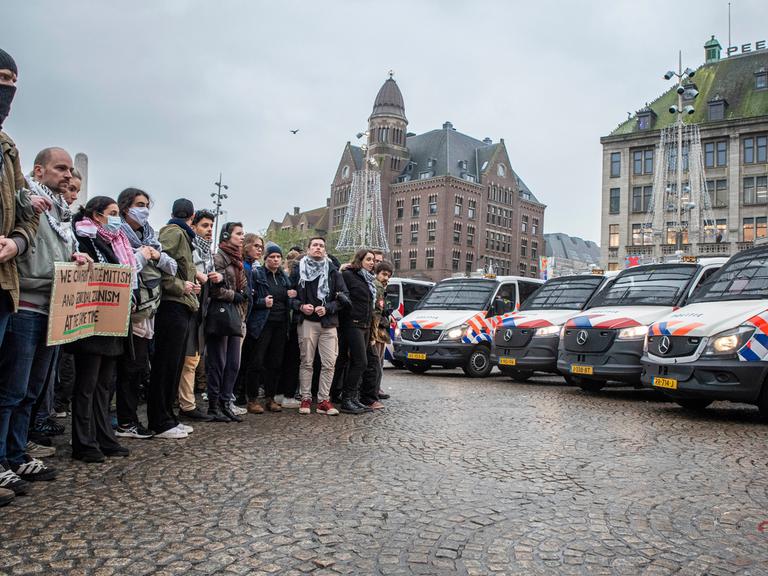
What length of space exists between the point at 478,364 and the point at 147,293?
31.7ft

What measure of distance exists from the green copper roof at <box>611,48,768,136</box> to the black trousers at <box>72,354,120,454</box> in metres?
60.0

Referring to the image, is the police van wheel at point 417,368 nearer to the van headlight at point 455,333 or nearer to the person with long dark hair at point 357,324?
the van headlight at point 455,333

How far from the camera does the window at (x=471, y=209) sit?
9081 centimetres

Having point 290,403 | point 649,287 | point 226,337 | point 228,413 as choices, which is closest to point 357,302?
point 290,403

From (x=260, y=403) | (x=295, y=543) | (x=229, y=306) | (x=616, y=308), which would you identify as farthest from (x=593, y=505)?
(x=616, y=308)

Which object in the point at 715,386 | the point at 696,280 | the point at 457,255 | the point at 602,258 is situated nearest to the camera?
the point at 715,386

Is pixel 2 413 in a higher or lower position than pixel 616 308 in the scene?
lower

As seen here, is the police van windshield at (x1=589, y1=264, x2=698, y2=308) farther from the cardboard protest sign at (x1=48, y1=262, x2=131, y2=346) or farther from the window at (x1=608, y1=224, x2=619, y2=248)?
the window at (x1=608, y1=224, x2=619, y2=248)

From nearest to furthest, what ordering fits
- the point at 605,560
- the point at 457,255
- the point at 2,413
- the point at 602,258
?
the point at 605,560 → the point at 2,413 → the point at 602,258 → the point at 457,255

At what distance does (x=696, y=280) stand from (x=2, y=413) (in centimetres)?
1037

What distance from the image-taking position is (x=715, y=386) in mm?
7625

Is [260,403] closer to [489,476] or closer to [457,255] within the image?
[489,476]

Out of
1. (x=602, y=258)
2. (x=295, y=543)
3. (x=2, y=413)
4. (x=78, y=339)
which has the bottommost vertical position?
(x=295, y=543)

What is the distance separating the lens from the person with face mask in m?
5.78
